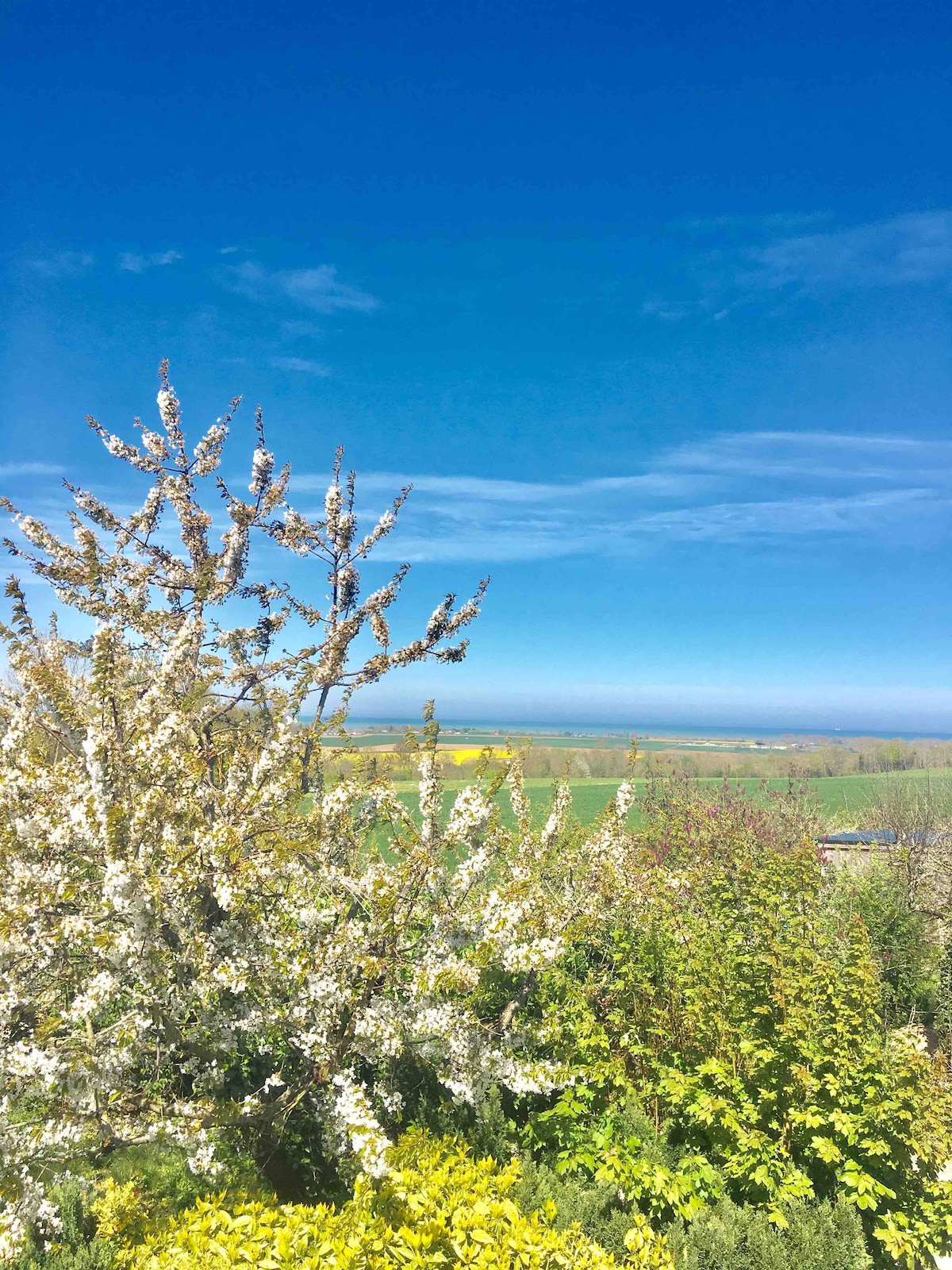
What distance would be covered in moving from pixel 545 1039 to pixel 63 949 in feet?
10.2

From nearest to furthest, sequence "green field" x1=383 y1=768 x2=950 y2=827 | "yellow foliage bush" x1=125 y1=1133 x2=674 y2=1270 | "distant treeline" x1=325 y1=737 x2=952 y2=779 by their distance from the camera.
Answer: "yellow foliage bush" x1=125 y1=1133 x2=674 y2=1270, "green field" x1=383 y1=768 x2=950 y2=827, "distant treeline" x1=325 y1=737 x2=952 y2=779

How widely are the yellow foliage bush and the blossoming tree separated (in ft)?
1.73

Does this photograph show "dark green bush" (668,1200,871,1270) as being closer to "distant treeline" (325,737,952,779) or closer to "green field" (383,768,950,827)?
"green field" (383,768,950,827)

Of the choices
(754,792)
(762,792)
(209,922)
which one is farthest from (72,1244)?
(754,792)

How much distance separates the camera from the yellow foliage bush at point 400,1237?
103 inches

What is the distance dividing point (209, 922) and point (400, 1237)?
8.40ft

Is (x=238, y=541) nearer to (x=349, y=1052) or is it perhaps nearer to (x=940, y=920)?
(x=349, y=1052)

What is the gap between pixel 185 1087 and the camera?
5504 millimetres

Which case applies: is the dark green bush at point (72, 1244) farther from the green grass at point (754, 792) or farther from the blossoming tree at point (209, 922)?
the green grass at point (754, 792)

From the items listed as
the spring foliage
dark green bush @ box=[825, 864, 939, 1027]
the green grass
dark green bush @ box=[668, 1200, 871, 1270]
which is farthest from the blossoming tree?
dark green bush @ box=[825, 864, 939, 1027]

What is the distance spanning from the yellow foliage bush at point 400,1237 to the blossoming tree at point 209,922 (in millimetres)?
527

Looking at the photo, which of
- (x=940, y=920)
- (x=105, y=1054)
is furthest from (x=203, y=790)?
(x=940, y=920)

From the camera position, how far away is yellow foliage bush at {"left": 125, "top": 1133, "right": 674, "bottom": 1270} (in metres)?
2.61

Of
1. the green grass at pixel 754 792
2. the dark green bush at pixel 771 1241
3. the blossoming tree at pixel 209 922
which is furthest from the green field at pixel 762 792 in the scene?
the dark green bush at pixel 771 1241
